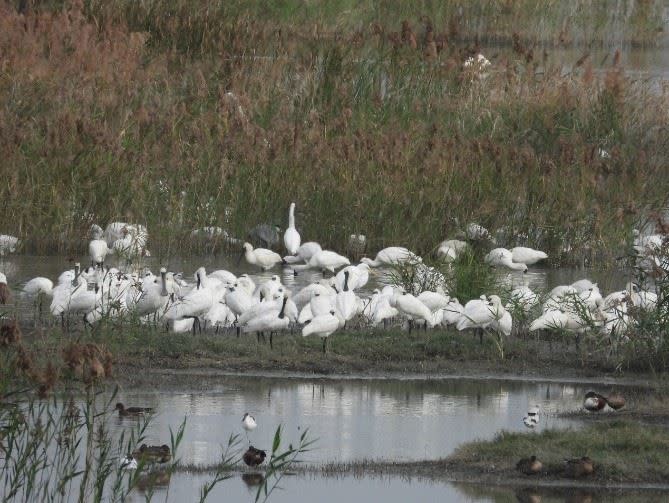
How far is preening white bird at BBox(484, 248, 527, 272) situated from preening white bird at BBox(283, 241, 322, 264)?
1.75m

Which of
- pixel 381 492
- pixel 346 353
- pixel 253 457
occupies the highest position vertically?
pixel 346 353

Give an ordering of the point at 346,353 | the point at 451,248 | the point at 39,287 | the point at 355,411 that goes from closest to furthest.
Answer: the point at 355,411
the point at 346,353
the point at 39,287
the point at 451,248

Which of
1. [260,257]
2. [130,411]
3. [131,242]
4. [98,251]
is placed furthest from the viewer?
[260,257]

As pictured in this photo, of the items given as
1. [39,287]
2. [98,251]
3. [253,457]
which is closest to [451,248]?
[98,251]

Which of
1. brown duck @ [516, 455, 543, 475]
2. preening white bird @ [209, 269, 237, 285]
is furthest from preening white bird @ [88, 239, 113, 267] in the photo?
brown duck @ [516, 455, 543, 475]

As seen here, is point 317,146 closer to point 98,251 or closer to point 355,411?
point 98,251

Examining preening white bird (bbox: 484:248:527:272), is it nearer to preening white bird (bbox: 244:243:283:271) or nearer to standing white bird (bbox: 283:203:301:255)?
standing white bird (bbox: 283:203:301:255)

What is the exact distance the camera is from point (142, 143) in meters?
18.3

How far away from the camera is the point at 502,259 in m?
17.1

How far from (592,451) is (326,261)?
7.42m

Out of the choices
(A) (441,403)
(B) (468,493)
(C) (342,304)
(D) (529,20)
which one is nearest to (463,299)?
(C) (342,304)

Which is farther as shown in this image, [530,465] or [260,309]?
[260,309]

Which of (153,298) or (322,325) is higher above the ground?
(153,298)

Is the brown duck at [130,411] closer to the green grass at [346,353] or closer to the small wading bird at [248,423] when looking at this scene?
the small wading bird at [248,423]
